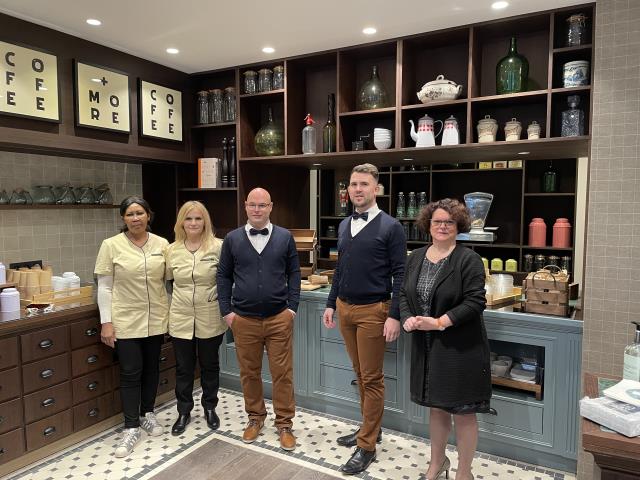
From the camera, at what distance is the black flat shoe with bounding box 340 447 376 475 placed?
246 centimetres

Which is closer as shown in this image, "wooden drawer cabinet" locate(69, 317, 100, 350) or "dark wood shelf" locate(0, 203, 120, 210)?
"wooden drawer cabinet" locate(69, 317, 100, 350)

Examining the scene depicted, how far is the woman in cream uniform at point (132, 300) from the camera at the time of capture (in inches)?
106

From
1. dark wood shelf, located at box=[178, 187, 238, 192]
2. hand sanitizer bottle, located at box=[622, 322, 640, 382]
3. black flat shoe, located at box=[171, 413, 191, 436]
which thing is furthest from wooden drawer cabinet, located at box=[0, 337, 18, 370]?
hand sanitizer bottle, located at box=[622, 322, 640, 382]

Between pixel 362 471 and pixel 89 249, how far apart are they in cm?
257

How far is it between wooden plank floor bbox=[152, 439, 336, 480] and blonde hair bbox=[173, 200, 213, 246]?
3.96 feet

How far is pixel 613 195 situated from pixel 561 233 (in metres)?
1.97

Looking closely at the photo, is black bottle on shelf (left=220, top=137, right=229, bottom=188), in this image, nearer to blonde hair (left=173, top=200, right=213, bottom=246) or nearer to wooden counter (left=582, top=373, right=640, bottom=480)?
blonde hair (left=173, top=200, right=213, bottom=246)

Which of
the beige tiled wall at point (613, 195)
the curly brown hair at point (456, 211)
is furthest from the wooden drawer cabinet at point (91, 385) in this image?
the beige tiled wall at point (613, 195)

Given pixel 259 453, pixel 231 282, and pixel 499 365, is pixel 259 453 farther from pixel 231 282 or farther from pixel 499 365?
pixel 499 365

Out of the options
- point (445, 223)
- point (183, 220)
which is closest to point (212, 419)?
point (183, 220)

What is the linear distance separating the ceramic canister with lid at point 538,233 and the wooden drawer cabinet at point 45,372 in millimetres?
3618

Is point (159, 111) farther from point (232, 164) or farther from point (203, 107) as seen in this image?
point (232, 164)

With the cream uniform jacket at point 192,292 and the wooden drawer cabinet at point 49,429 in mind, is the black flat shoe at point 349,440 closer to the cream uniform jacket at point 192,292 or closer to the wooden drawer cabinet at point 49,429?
the cream uniform jacket at point 192,292

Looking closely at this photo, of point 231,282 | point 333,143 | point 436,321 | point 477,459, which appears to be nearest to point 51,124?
point 231,282
